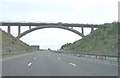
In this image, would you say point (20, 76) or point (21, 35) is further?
point (21, 35)

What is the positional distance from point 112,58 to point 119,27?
36692 mm

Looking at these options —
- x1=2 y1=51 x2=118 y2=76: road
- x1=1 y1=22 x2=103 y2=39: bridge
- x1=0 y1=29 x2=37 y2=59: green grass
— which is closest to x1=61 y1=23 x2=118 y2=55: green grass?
x1=1 y1=22 x2=103 y2=39: bridge

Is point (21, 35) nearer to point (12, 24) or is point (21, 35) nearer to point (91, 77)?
point (12, 24)

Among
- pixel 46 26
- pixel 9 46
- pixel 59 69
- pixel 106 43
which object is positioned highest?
pixel 46 26

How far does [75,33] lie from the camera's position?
335ft

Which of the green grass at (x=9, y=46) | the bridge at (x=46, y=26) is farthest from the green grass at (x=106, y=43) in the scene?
the green grass at (x=9, y=46)

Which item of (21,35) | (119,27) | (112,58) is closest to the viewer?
(112,58)

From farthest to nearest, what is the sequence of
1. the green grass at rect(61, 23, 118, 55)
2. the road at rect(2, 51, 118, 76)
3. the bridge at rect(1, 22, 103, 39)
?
the bridge at rect(1, 22, 103, 39) → the green grass at rect(61, 23, 118, 55) → the road at rect(2, 51, 118, 76)

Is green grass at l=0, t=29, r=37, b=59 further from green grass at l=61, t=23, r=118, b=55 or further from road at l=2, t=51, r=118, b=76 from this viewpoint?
road at l=2, t=51, r=118, b=76

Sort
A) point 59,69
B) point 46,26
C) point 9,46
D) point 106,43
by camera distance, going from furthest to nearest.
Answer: point 46,26 < point 9,46 < point 106,43 < point 59,69

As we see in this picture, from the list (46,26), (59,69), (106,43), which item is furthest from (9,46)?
(59,69)

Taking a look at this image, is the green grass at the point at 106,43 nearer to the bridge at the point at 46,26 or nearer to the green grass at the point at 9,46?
the bridge at the point at 46,26

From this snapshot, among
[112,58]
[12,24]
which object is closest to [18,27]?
[12,24]

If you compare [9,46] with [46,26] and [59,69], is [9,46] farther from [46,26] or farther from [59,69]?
[59,69]
